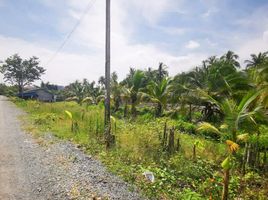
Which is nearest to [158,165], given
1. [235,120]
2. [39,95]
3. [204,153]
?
[235,120]

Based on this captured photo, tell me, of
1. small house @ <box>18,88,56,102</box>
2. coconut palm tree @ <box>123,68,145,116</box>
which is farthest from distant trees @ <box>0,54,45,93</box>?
coconut palm tree @ <box>123,68,145,116</box>

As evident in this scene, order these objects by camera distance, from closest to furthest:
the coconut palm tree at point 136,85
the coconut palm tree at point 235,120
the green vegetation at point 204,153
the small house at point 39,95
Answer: the coconut palm tree at point 235,120 → the green vegetation at point 204,153 → the coconut palm tree at point 136,85 → the small house at point 39,95

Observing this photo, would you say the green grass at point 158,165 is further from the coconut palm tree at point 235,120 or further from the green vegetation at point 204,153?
the coconut palm tree at point 235,120

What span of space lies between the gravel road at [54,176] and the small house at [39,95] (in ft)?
171

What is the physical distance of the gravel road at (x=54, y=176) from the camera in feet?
19.3

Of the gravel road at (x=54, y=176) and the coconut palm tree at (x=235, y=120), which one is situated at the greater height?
the coconut palm tree at (x=235, y=120)

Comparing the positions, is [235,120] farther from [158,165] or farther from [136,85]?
[136,85]

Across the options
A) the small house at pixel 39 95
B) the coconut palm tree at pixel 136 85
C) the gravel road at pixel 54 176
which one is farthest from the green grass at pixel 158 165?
the small house at pixel 39 95

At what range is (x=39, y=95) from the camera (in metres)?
60.2

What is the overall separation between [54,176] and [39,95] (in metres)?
56.7

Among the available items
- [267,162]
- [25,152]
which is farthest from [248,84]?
[25,152]

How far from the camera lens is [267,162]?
9.41 meters

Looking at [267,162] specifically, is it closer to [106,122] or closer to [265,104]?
[265,104]

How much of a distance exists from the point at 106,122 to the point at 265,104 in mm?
5927
